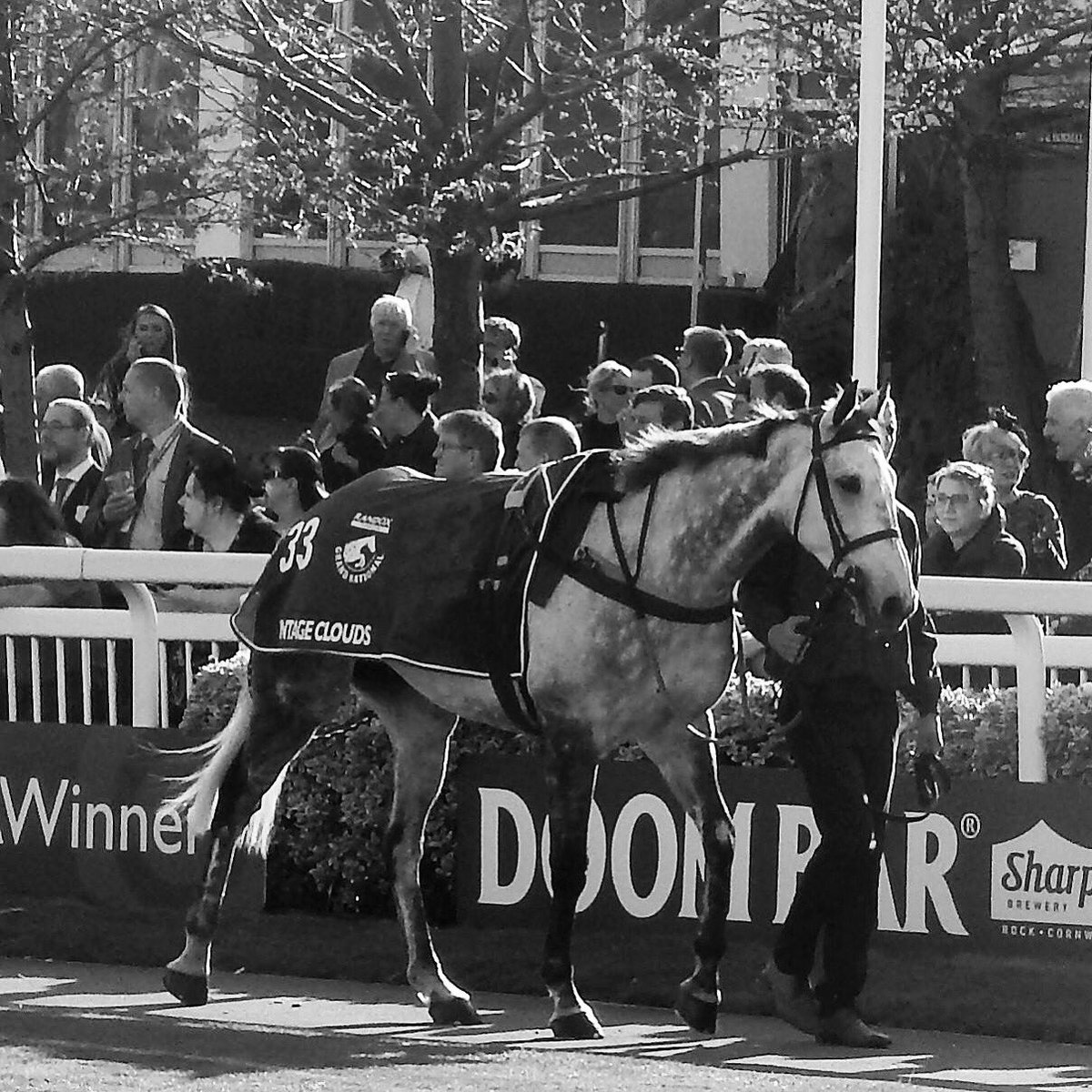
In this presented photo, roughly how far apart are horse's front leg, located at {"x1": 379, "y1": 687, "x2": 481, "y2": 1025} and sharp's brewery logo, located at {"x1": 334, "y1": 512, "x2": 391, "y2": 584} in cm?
50

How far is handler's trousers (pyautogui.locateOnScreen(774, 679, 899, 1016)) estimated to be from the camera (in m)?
7.46

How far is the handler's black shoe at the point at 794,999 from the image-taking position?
757 cm

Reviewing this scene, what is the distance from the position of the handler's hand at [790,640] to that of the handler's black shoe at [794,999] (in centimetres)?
90

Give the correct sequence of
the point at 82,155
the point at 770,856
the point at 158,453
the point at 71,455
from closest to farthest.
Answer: the point at 770,856, the point at 158,453, the point at 71,455, the point at 82,155

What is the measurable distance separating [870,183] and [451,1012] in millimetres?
5253

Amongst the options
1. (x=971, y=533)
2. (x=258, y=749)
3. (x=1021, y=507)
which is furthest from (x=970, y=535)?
(x=258, y=749)

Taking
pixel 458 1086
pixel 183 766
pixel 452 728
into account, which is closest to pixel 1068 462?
pixel 452 728

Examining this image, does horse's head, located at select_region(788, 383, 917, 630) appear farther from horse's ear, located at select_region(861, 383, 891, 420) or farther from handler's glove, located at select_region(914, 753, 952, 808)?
handler's glove, located at select_region(914, 753, 952, 808)

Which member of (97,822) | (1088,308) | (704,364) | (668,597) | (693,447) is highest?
(1088,308)

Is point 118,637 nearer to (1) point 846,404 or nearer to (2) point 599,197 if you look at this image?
(1) point 846,404

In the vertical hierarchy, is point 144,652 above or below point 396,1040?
above

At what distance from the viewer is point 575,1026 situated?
7.54 m

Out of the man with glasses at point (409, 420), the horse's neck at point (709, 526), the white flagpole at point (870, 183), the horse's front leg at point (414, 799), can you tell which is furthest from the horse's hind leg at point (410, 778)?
the white flagpole at point (870, 183)

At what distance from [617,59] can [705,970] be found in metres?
8.88
